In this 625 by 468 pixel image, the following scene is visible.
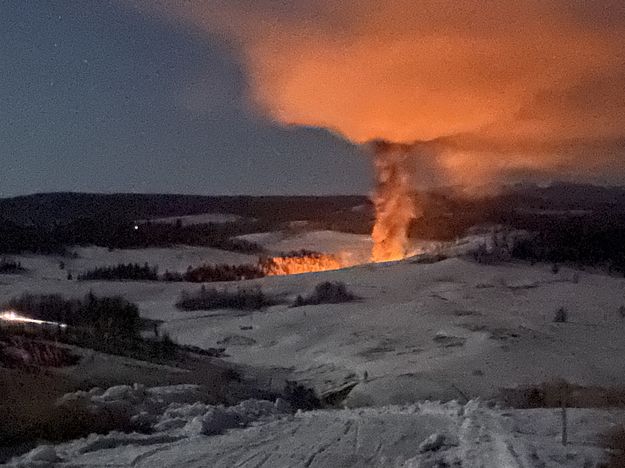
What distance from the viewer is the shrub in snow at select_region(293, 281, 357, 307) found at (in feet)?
140

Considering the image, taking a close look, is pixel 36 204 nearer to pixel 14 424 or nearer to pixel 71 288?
pixel 71 288

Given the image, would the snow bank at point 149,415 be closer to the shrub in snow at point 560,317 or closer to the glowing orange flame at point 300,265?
the shrub in snow at point 560,317

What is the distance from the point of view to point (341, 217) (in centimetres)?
15375

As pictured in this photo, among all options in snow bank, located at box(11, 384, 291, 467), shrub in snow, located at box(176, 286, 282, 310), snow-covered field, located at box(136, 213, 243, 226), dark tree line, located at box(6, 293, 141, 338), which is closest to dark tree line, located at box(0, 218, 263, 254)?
snow-covered field, located at box(136, 213, 243, 226)

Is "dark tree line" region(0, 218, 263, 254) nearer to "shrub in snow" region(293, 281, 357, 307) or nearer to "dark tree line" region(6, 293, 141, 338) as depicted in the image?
"shrub in snow" region(293, 281, 357, 307)

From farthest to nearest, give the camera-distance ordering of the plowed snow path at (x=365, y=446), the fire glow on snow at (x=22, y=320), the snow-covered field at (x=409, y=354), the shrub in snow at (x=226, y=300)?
1. the shrub in snow at (x=226, y=300)
2. the fire glow on snow at (x=22, y=320)
3. the snow-covered field at (x=409, y=354)
4. the plowed snow path at (x=365, y=446)

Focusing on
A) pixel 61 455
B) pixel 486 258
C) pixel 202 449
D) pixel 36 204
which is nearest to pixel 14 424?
pixel 61 455

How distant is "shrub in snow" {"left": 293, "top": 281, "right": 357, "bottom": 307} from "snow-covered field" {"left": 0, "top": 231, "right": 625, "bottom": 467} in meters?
0.81

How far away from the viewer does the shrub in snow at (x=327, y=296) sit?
4278 centimetres

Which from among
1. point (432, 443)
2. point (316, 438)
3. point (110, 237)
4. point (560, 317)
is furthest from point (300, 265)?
A: point (432, 443)

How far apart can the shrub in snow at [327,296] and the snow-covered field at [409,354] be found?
2.67 feet

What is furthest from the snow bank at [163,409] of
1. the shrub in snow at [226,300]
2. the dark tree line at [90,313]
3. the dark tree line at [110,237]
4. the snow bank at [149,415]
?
the dark tree line at [110,237]

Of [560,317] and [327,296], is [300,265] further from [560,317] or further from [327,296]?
[560,317]

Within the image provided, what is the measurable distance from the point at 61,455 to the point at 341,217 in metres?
144
